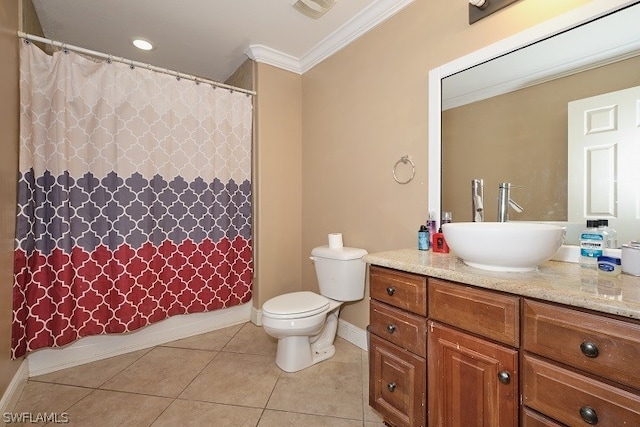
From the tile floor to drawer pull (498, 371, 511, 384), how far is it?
2.41 ft

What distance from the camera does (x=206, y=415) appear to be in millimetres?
1393

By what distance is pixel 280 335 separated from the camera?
170cm

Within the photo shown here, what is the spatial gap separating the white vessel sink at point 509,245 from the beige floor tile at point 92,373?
2.08 m

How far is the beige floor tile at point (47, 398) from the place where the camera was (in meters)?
1.42

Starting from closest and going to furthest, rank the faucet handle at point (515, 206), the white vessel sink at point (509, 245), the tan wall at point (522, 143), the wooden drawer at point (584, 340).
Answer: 1. the wooden drawer at point (584, 340)
2. the white vessel sink at point (509, 245)
3. the tan wall at point (522, 143)
4. the faucet handle at point (515, 206)

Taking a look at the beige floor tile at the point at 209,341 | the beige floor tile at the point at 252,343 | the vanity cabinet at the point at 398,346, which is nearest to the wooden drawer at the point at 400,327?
the vanity cabinet at the point at 398,346

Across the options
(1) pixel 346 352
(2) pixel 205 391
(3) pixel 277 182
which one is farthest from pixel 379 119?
(2) pixel 205 391

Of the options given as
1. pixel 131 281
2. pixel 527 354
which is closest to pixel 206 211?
pixel 131 281

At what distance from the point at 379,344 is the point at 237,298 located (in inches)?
59.1

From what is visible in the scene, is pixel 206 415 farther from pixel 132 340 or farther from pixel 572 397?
pixel 572 397

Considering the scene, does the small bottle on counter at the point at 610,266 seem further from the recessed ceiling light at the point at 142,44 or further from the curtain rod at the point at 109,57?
the recessed ceiling light at the point at 142,44

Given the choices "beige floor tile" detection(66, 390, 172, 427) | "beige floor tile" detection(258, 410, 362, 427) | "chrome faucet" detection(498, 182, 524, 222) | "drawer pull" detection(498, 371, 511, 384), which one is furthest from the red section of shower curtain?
"drawer pull" detection(498, 371, 511, 384)

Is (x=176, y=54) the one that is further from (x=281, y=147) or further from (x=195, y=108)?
(x=281, y=147)

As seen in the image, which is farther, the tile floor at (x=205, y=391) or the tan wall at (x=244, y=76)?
the tan wall at (x=244, y=76)
